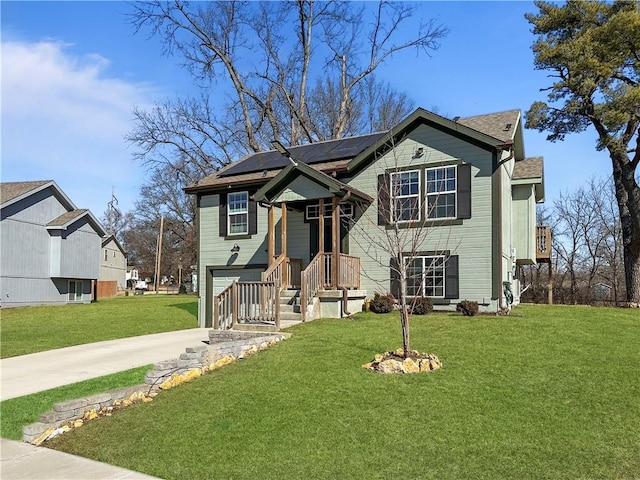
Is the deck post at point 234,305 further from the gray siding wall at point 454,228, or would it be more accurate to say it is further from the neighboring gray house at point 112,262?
the neighboring gray house at point 112,262

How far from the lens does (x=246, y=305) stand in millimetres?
11508

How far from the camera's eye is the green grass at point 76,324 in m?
13.4

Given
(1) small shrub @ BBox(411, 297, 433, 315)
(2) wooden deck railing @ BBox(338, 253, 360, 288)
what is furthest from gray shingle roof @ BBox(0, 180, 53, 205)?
(1) small shrub @ BBox(411, 297, 433, 315)

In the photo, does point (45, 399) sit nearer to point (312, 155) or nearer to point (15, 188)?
point (312, 155)

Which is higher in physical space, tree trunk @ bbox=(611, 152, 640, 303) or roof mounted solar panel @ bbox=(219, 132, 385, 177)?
roof mounted solar panel @ bbox=(219, 132, 385, 177)

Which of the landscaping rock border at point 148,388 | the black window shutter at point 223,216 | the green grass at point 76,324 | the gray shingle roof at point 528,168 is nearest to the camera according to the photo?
the landscaping rock border at point 148,388

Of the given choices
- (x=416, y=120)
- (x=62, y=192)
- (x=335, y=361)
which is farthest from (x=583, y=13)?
(x=62, y=192)

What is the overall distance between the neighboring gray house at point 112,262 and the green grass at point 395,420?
144 ft

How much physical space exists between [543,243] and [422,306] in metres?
7.90

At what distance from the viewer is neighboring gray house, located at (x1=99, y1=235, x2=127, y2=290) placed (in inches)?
1879

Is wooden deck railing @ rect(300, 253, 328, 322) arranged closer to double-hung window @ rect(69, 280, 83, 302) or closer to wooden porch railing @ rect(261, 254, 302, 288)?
wooden porch railing @ rect(261, 254, 302, 288)

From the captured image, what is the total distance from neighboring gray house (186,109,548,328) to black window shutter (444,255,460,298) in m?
0.03

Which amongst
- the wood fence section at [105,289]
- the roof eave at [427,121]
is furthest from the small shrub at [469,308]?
the wood fence section at [105,289]

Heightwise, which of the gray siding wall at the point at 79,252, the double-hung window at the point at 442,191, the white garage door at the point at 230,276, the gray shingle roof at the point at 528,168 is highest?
the gray shingle roof at the point at 528,168
